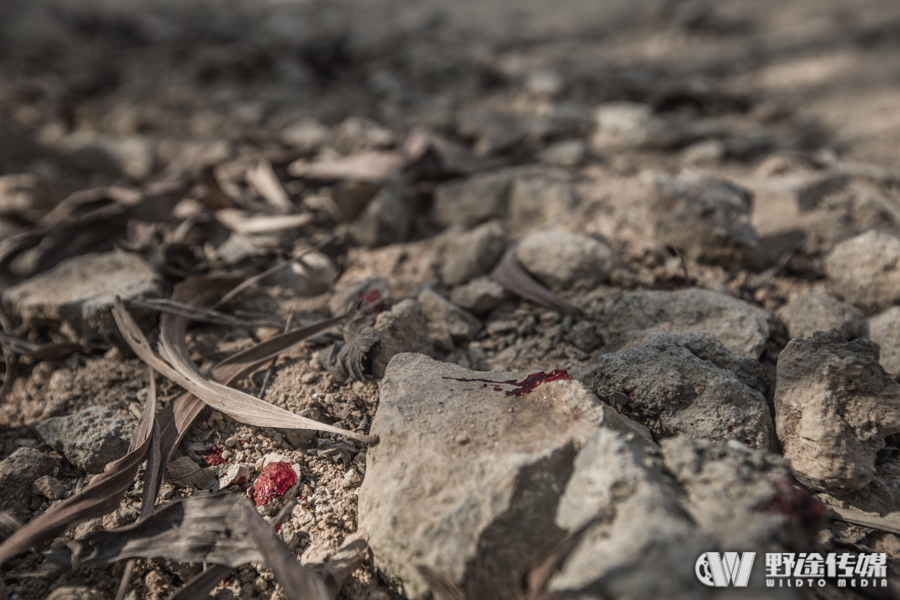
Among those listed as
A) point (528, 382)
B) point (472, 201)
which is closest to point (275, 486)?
point (528, 382)

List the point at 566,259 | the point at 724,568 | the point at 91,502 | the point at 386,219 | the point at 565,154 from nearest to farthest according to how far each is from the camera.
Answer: the point at 724,568, the point at 91,502, the point at 566,259, the point at 386,219, the point at 565,154

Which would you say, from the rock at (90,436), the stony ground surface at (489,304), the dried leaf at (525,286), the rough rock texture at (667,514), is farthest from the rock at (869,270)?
the rock at (90,436)

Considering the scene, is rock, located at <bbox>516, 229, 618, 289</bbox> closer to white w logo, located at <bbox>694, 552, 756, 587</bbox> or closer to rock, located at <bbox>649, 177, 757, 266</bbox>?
rock, located at <bbox>649, 177, 757, 266</bbox>

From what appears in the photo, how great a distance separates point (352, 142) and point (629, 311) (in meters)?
1.69

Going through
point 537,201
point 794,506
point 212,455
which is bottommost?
point 212,455

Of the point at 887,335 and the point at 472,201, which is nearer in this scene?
the point at 887,335

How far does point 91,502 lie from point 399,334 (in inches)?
30.0

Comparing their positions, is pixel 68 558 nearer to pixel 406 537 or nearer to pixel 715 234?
pixel 406 537

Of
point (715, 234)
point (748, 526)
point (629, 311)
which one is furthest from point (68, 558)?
point (715, 234)

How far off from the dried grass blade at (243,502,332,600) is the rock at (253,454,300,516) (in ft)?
0.46

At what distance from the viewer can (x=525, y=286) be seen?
1.61 meters

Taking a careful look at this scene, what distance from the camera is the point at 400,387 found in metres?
1.18

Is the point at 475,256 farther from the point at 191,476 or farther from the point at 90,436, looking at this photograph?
the point at 90,436

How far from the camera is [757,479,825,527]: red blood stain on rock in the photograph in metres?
0.81
